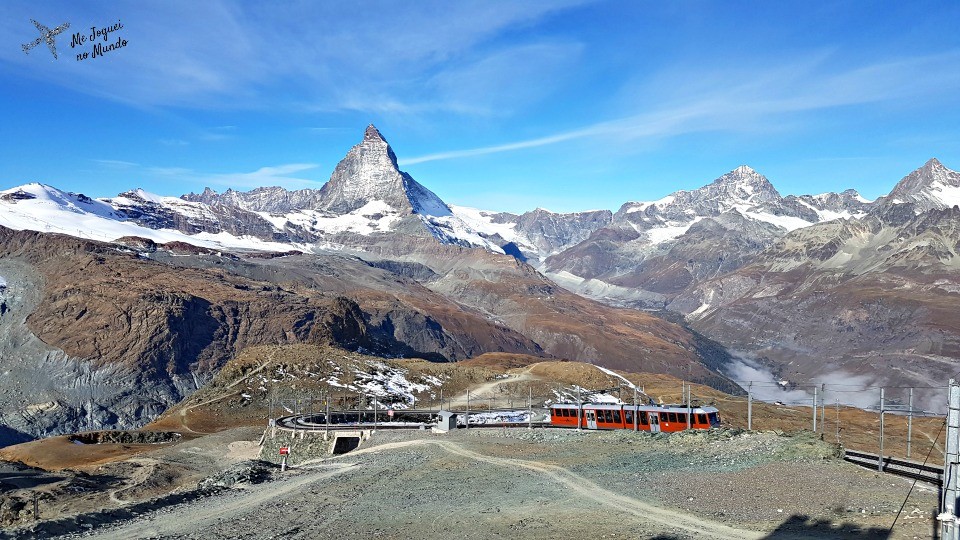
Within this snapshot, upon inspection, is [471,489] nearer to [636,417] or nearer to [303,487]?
[303,487]

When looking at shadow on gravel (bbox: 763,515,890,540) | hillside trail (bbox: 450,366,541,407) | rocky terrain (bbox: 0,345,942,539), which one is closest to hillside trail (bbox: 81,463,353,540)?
rocky terrain (bbox: 0,345,942,539)

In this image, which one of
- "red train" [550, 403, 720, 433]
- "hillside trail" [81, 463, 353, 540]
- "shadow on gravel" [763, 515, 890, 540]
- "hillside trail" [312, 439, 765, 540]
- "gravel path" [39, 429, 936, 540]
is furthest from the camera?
"red train" [550, 403, 720, 433]

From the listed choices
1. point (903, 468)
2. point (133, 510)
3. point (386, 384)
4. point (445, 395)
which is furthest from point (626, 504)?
point (445, 395)

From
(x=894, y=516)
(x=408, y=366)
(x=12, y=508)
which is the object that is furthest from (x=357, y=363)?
(x=894, y=516)

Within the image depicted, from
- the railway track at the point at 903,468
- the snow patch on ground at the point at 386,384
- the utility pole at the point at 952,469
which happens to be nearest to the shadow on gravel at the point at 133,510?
the utility pole at the point at 952,469

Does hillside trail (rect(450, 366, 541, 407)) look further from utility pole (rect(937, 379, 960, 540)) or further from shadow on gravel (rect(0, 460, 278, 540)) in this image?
utility pole (rect(937, 379, 960, 540))

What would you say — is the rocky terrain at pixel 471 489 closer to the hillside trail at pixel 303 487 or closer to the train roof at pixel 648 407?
the hillside trail at pixel 303 487

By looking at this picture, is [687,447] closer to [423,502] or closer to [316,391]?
[423,502]
